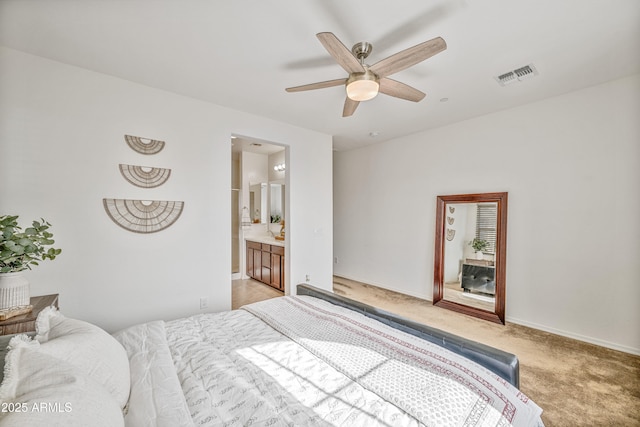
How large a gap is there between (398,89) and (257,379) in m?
2.19

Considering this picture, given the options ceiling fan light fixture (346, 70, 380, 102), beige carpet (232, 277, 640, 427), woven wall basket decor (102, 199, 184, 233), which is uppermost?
ceiling fan light fixture (346, 70, 380, 102)

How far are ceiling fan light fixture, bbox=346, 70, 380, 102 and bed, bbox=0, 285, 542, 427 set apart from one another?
159cm

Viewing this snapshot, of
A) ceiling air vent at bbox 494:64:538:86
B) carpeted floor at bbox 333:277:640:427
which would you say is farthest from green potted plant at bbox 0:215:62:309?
ceiling air vent at bbox 494:64:538:86

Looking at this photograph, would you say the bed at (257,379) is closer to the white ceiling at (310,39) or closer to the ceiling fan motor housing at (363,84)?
the ceiling fan motor housing at (363,84)

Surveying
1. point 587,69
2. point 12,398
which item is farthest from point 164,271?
point 587,69

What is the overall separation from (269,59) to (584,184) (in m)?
3.41

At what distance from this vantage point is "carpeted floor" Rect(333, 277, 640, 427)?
68.9 inches

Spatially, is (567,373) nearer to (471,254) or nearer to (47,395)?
(471,254)

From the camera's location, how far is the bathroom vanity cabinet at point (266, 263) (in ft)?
13.8

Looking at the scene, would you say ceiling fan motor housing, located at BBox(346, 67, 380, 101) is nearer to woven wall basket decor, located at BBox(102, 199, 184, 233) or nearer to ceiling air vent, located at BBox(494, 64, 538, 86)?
ceiling air vent, located at BBox(494, 64, 538, 86)

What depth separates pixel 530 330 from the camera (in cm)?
299

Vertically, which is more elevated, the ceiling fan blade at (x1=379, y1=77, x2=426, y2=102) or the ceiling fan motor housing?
the ceiling fan blade at (x1=379, y1=77, x2=426, y2=102)

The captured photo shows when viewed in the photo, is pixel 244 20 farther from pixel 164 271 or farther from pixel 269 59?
pixel 164 271

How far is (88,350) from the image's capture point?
3.28ft
